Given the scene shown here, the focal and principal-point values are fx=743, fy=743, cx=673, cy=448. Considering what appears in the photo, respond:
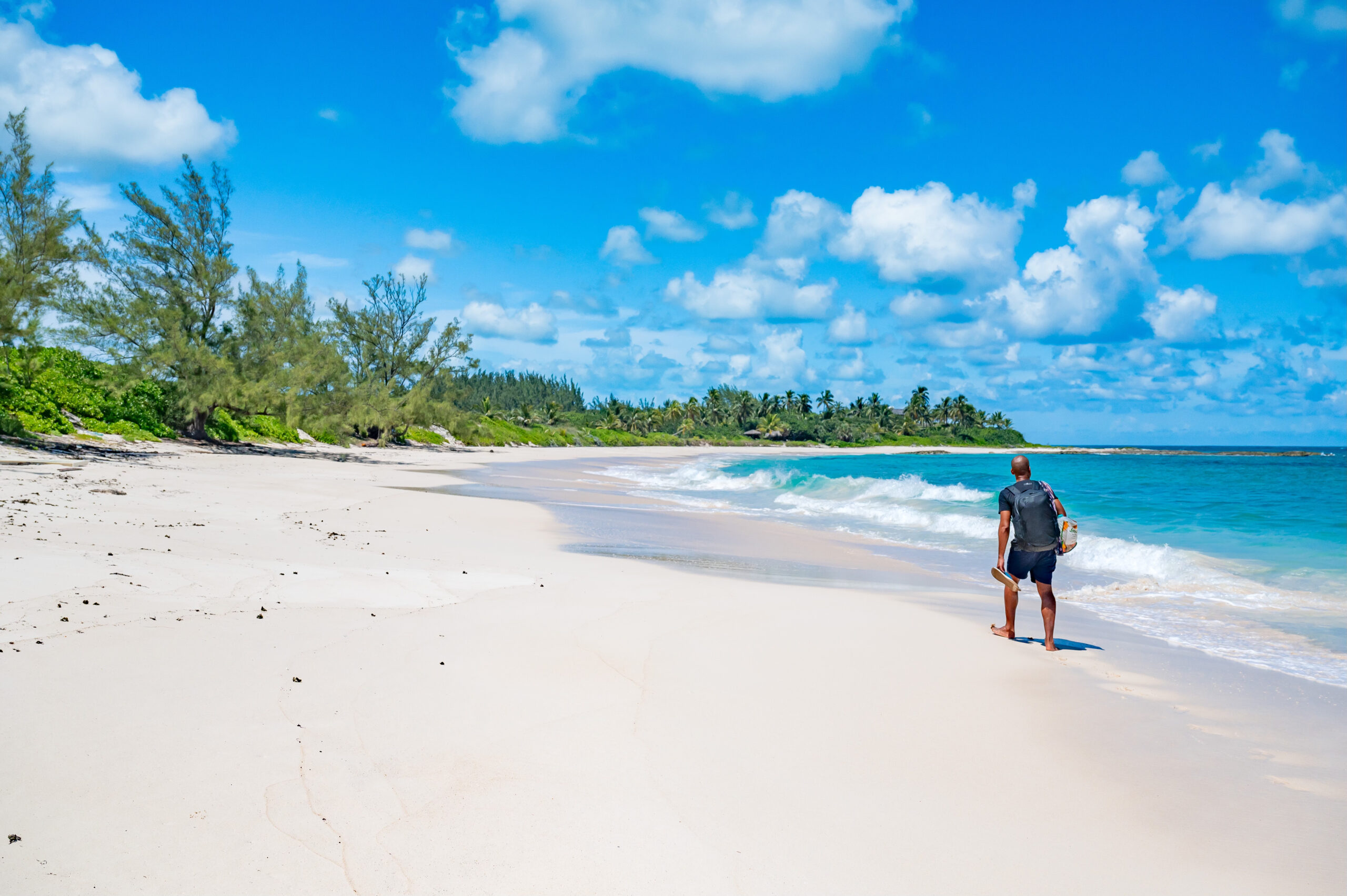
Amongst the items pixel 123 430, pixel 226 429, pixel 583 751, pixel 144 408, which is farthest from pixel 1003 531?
pixel 226 429

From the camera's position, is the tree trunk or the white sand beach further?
the tree trunk

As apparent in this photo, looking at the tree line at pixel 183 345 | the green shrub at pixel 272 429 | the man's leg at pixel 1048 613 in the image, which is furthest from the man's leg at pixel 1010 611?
the green shrub at pixel 272 429

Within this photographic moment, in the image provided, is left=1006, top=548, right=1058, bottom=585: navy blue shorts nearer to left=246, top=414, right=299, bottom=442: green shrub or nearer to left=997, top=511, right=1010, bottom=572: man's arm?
left=997, top=511, right=1010, bottom=572: man's arm

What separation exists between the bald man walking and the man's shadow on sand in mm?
83

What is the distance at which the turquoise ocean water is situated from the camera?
8.17 metres

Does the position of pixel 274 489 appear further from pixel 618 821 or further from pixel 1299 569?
pixel 1299 569

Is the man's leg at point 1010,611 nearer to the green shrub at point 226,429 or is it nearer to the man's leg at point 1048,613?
the man's leg at point 1048,613

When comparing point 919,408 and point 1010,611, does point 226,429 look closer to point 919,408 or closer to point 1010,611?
point 1010,611

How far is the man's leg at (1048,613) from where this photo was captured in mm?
6598

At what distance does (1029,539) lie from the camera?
7176 mm

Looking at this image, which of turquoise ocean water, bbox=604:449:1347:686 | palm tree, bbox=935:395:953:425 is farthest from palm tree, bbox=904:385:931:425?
turquoise ocean water, bbox=604:449:1347:686

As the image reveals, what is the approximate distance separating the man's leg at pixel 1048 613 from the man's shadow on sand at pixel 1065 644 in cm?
7

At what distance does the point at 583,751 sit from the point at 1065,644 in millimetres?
5225

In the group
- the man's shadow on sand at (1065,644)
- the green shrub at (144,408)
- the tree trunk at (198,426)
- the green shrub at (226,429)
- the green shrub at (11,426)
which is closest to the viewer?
the man's shadow on sand at (1065,644)
